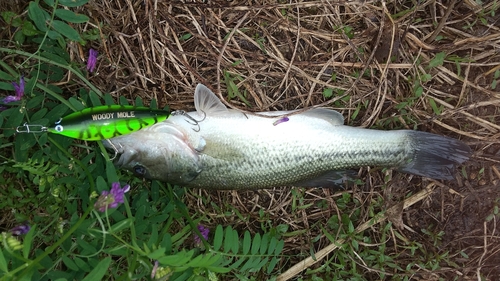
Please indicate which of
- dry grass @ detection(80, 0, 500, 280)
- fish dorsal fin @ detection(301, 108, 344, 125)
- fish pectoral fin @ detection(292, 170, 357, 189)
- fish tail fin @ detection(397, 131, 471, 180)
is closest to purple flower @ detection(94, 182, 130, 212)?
dry grass @ detection(80, 0, 500, 280)

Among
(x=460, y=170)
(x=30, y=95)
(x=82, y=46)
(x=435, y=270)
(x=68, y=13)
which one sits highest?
(x=68, y=13)

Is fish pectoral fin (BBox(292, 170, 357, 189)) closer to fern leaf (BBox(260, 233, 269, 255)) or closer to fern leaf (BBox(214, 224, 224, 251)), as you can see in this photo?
fern leaf (BBox(260, 233, 269, 255))

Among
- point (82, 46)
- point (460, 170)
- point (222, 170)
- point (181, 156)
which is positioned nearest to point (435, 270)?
point (460, 170)

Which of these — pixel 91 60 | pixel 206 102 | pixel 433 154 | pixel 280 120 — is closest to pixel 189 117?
A: pixel 206 102

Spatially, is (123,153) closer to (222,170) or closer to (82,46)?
(222,170)

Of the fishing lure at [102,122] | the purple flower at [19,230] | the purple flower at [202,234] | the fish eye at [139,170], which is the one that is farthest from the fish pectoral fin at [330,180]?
the purple flower at [19,230]

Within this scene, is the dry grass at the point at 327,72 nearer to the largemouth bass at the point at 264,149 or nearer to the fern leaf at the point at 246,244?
the largemouth bass at the point at 264,149

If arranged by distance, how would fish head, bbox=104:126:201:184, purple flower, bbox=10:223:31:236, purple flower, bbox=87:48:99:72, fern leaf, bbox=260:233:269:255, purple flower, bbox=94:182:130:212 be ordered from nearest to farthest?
purple flower, bbox=94:182:130:212, purple flower, bbox=10:223:31:236, fish head, bbox=104:126:201:184, purple flower, bbox=87:48:99:72, fern leaf, bbox=260:233:269:255

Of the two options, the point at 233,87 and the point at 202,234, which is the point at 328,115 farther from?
the point at 202,234
